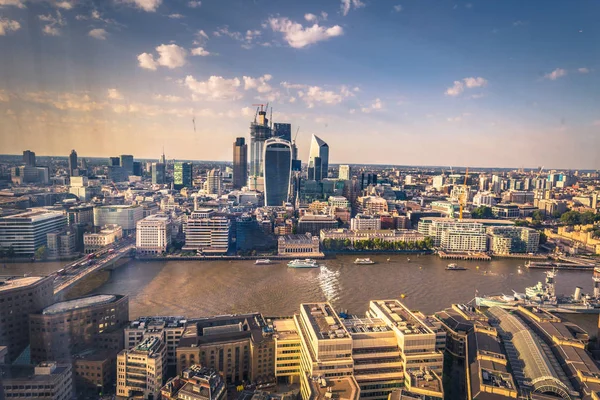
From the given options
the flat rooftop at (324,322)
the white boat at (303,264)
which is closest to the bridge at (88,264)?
the flat rooftop at (324,322)

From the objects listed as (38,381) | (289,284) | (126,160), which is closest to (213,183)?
(126,160)

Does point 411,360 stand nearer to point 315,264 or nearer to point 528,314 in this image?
point 528,314

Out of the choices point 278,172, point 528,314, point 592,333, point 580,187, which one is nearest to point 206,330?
point 528,314

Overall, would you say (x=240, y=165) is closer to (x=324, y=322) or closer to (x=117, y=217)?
(x=117, y=217)

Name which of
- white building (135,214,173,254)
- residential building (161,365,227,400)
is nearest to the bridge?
white building (135,214,173,254)

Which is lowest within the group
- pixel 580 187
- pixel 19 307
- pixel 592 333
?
pixel 592 333

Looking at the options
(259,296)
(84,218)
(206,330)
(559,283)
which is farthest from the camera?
(84,218)

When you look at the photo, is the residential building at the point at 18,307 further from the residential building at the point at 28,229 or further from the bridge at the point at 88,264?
the residential building at the point at 28,229
